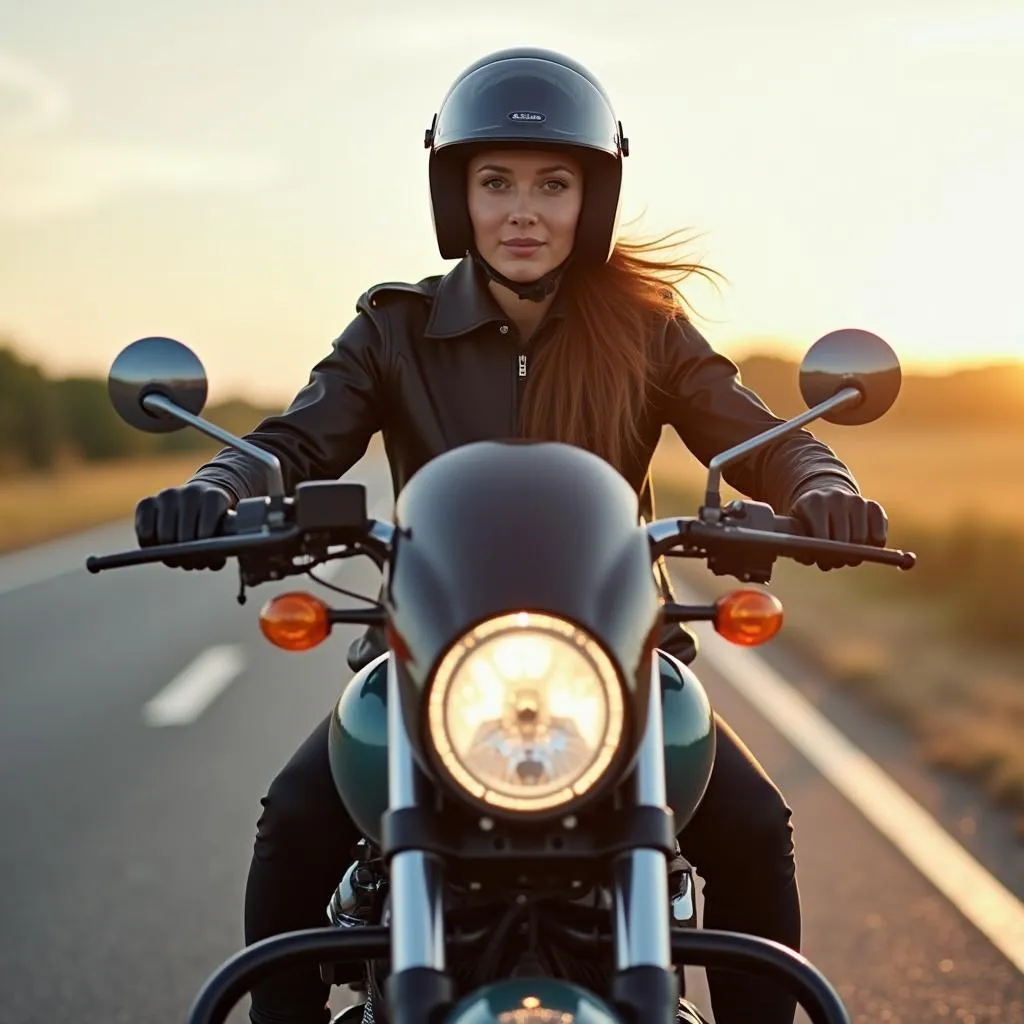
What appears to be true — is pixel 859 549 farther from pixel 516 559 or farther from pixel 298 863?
pixel 298 863

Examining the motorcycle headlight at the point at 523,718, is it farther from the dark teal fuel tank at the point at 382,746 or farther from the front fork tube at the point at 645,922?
the dark teal fuel tank at the point at 382,746

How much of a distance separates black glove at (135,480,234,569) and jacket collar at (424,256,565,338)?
1.03 m

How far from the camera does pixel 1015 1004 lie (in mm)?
4051

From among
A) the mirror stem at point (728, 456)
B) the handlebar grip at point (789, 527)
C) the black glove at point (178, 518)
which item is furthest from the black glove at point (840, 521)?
the black glove at point (178, 518)

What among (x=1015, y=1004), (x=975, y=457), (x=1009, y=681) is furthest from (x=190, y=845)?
(x=975, y=457)

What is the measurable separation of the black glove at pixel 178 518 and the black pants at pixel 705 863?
68 centimetres

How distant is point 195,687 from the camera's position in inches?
360

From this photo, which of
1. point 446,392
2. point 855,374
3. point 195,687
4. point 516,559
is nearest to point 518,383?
point 446,392

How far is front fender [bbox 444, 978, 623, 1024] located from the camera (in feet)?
5.53

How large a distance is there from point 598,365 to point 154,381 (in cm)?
98

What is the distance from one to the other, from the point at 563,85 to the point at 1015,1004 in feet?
8.90

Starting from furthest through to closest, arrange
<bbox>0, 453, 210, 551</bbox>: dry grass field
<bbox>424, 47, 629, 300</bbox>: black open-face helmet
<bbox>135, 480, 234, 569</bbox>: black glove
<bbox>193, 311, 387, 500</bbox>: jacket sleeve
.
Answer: <bbox>0, 453, 210, 551</bbox>: dry grass field, <bbox>193, 311, 387, 500</bbox>: jacket sleeve, <bbox>424, 47, 629, 300</bbox>: black open-face helmet, <bbox>135, 480, 234, 569</bbox>: black glove

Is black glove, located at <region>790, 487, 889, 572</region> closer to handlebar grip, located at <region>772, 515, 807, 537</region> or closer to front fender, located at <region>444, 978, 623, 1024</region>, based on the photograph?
handlebar grip, located at <region>772, 515, 807, 537</region>

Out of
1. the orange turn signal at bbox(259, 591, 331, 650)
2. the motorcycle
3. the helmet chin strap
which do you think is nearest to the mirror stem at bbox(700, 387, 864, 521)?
the motorcycle
